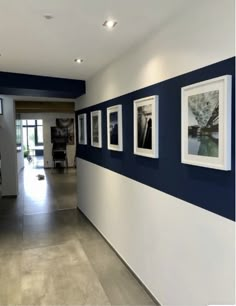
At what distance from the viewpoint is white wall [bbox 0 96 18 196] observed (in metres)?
7.11

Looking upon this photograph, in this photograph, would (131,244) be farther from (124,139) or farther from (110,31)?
(110,31)

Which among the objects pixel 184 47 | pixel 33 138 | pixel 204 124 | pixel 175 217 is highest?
pixel 184 47

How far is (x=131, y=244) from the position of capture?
334 cm

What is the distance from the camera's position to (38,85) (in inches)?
178

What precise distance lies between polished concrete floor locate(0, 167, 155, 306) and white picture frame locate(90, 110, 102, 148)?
1485 mm

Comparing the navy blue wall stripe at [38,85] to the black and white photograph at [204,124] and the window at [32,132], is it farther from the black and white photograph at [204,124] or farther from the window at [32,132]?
the window at [32,132]

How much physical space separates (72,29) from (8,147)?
17.5ft

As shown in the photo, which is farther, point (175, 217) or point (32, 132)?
point (32, 132)

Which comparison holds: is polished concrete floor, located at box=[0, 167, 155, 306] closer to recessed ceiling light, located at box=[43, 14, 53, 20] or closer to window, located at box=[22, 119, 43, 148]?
recessed ceiling light, located at box=[43, 14, 53, 20]

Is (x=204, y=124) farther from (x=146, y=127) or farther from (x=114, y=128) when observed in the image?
(x=114, y=128)

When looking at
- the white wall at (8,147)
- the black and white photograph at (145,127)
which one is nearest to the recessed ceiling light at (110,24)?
the black and white photograph at (145,127)

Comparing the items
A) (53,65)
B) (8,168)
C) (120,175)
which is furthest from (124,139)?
(8,168)

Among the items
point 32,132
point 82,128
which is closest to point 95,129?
point 82,128

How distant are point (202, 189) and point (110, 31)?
165 centimetres
